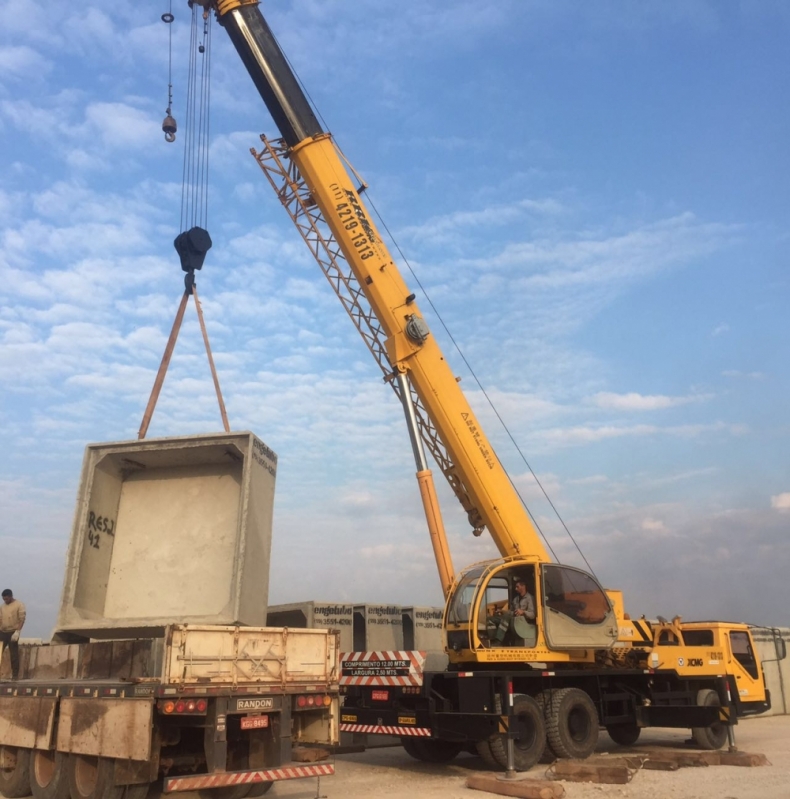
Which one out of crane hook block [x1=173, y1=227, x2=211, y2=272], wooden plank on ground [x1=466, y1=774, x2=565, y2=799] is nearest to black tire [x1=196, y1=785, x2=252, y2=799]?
wooden plank on ground [x1=466, y1=774, x2=565, y2=799]

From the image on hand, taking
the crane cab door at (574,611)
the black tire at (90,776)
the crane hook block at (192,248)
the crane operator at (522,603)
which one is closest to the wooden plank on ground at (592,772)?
the crane cab door at (574,611)

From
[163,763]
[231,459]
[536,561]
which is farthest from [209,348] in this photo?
[163,763]

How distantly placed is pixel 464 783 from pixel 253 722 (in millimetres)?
3424

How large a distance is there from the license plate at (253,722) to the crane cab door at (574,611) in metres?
4.66

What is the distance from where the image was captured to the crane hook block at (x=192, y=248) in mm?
12820

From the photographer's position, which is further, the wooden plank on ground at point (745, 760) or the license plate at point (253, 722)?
the wooden plank on ground at point (745, 760)

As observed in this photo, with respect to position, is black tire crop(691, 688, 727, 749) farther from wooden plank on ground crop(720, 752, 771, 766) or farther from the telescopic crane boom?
the telescopic crane boom

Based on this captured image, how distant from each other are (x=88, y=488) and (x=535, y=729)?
6319 mm

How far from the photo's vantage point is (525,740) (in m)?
10.4

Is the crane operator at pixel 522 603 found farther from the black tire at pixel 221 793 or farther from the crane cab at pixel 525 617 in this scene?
the black tire at pixel 221 793

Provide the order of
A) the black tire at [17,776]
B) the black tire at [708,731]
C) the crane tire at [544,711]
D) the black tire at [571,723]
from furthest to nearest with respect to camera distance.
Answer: the black tire at [708,731]
the crane tire at [544,711]
the black tire at [571,723]
the black tire at [17,776]

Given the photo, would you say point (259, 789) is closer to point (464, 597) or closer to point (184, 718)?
point (184, 718)

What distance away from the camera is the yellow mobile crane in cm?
1052

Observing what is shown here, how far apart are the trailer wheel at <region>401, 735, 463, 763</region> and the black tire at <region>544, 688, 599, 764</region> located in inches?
58.4
